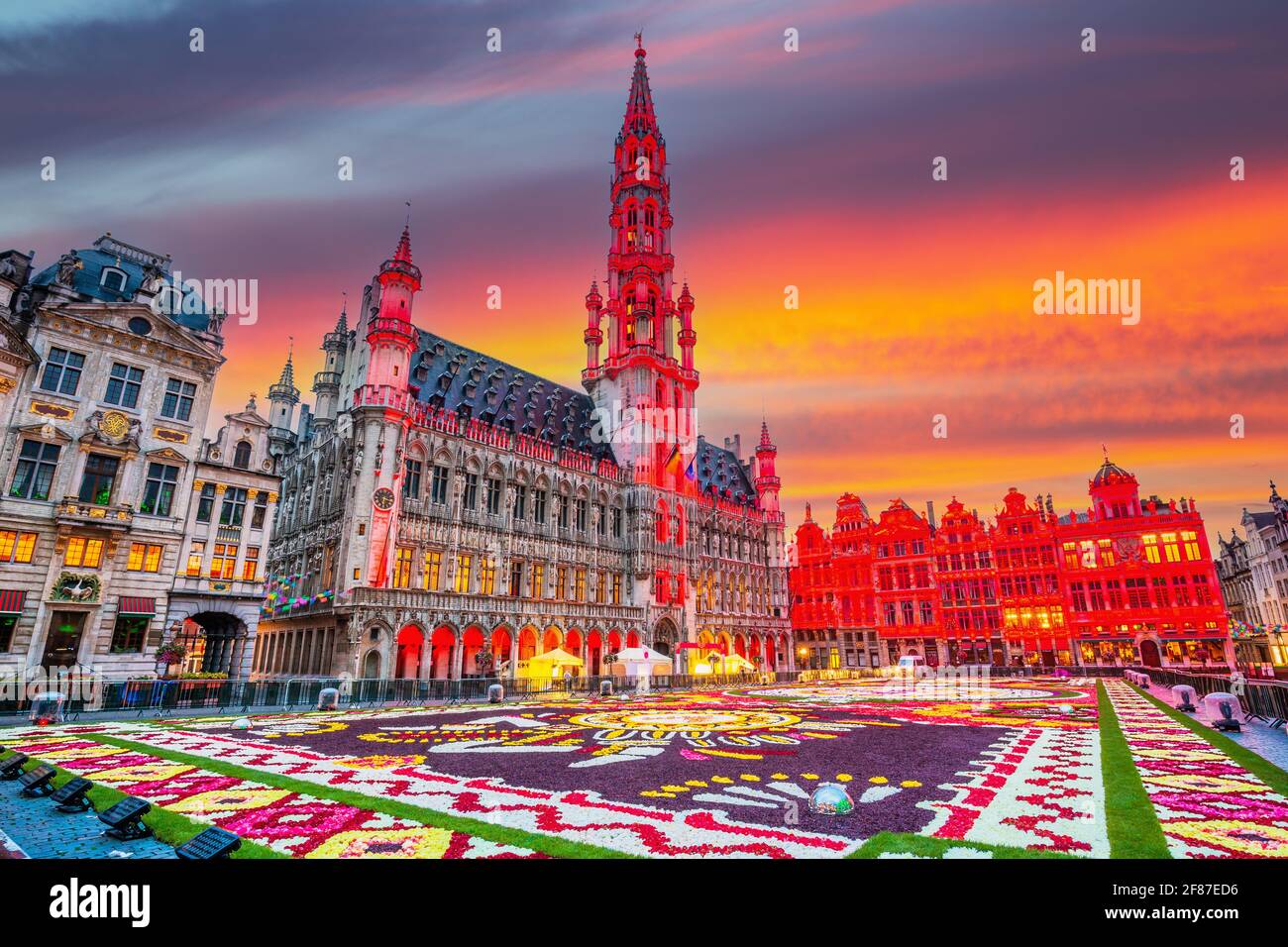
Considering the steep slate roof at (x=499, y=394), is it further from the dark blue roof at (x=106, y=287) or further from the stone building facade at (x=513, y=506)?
the dark blue roof at (x=106, y=287)

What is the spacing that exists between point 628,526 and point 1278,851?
47541 mm

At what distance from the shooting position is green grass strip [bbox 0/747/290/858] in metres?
5.92

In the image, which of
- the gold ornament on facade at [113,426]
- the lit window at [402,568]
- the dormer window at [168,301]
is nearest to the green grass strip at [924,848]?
the gold ornament on facade at [113,426]

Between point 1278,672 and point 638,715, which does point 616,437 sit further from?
point 1278,672

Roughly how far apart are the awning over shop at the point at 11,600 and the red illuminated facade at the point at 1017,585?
65938 mm

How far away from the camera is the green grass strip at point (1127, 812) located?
5.87 m

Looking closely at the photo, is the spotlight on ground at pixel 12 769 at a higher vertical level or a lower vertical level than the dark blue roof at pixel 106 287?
lower

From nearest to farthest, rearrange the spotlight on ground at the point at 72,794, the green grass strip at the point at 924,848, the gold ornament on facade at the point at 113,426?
the green grass strip at the point at 924,848 < the spotlight on ground at the point at 72,794 < the gold ornament on facade at the point at 113,426

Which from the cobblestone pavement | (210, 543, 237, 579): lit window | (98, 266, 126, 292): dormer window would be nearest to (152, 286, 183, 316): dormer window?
(98, 266, 126, 292): dormer window

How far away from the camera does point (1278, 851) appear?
18.8 feet

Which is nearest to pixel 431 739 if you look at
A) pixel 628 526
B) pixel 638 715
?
pixel 638 715

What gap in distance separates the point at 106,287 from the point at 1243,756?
42.5 meters

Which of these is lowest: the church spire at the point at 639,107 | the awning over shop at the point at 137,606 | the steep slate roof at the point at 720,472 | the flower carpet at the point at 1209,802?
the flower carpet at the point at 1209,802

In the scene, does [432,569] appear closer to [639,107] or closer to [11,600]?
[11,600]
